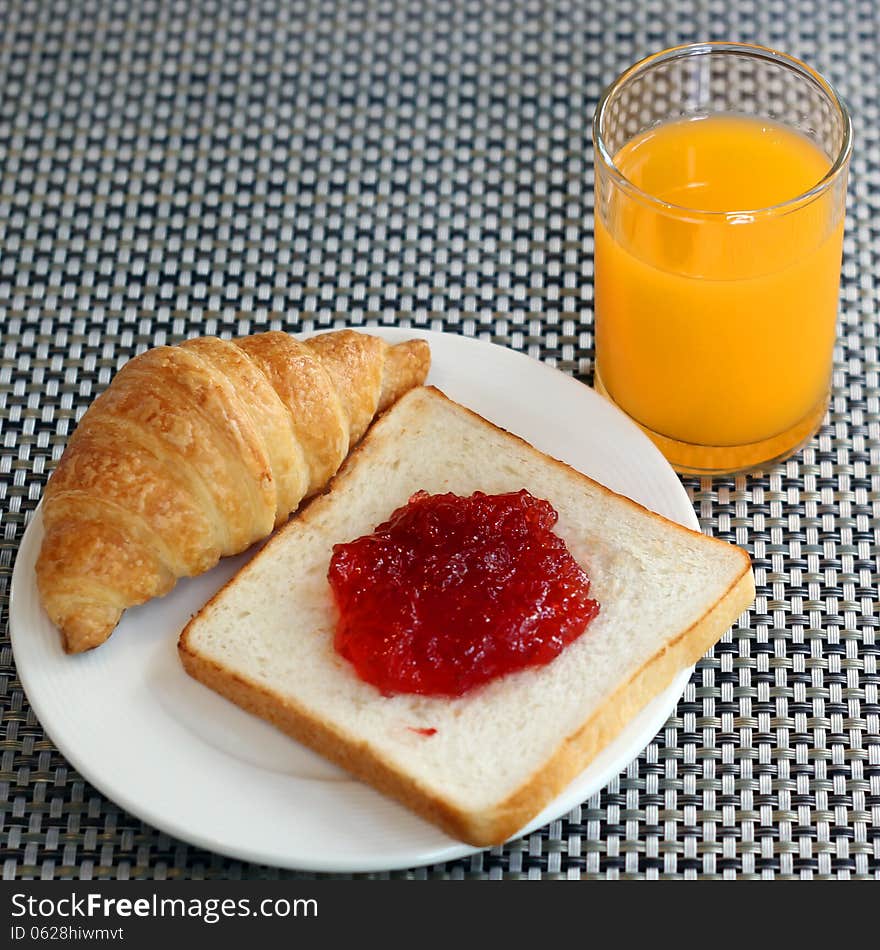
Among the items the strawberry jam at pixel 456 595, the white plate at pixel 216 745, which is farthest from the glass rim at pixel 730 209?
the strawberry jam at pixel 456 595

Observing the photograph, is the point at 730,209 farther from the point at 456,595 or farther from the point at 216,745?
the point at 216,745

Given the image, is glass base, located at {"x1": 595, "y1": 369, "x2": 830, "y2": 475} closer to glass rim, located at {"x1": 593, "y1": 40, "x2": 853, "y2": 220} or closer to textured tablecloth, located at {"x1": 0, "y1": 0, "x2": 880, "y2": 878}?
textured tablecloth, located at {"x1": 0, "y1": 0, "x2": 880, "y2": 878}

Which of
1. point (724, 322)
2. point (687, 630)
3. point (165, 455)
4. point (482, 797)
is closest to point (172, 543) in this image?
point (165, 455)

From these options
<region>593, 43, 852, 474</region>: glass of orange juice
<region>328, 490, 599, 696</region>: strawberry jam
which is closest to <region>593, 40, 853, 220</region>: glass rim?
<region>593, 43, 852, 474</region>: glass of orange juice

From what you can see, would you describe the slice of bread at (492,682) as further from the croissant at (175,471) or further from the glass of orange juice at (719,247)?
the glass of orange juice at (719,247)

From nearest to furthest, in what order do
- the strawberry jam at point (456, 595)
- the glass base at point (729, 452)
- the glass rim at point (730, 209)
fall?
the strawberry jam at point (456, 595), the glass rim at point (730, 209), the glass base at point (729, 452)
